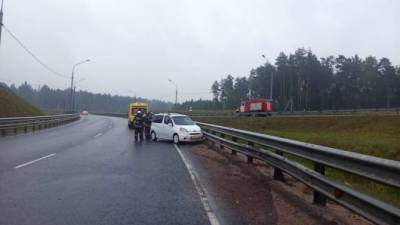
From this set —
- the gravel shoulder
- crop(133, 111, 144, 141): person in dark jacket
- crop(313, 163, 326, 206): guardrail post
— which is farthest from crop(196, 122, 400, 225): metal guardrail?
crop(133, 111, 144, 141): person in dark jacket

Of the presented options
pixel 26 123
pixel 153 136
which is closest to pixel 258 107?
pixel 26 123

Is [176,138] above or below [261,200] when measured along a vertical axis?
above

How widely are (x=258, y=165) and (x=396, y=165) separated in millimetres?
8654

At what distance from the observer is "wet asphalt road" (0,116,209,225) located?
6.84m

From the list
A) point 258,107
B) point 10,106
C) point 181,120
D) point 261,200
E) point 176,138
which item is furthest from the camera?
point 258,107

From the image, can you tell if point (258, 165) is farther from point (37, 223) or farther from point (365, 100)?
point (365, 100)

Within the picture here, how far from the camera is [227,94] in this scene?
505 feet

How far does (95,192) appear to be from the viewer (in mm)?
8898

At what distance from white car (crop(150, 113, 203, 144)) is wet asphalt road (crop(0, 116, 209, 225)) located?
8649 mm

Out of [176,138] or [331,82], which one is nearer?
[176,138]

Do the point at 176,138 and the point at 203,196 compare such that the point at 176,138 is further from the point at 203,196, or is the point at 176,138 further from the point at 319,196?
the point at 319,196

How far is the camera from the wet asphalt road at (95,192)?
6836 mm

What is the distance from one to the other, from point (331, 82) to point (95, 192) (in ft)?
316

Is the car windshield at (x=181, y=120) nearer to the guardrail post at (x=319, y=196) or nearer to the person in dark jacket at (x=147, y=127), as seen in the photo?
the person in dark jacket at (x=147, y=127)
